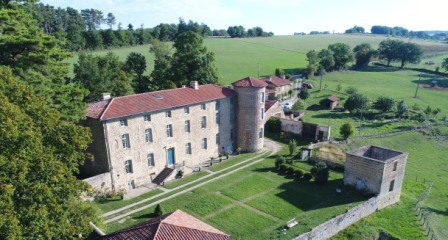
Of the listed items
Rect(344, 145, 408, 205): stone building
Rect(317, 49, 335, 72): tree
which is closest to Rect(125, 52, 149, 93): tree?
→ Rect(344, 145, 408, 205): stone building

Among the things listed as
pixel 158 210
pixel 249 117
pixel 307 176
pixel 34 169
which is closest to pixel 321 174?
pixel 307 176

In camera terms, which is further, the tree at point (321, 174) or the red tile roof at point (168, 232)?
the tree at point (321, 174)

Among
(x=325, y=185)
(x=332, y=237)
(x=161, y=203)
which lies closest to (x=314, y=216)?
(x=332, y=237)

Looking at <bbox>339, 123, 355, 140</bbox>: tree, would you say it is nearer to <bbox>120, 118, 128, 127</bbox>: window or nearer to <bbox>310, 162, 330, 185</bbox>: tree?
<bbox>310, 162, 330, 185</bbox>: tree

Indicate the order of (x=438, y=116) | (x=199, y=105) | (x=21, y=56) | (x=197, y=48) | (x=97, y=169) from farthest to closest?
(x=438, y=116), (x=197, y=48), (x=199, y=105), (x=97, y=169), (x=21, y=56)

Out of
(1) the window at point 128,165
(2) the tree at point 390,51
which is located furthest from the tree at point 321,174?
(2) the tree at point 390,51

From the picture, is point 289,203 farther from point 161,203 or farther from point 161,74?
point 161,74

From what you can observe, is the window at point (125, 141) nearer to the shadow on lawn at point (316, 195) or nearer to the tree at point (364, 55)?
the shadow on lawn at point (316, 195)
